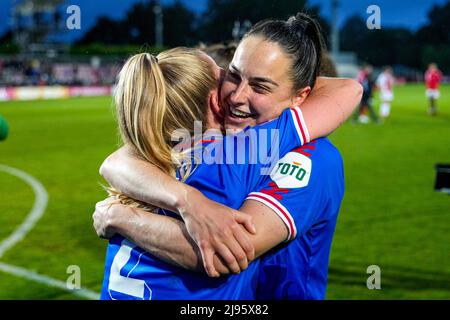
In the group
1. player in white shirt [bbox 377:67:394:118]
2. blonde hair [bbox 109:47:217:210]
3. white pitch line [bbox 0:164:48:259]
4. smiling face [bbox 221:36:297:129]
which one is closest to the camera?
blonde hair [bbox 109:47:217:210]

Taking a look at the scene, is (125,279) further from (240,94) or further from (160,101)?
(240,94)

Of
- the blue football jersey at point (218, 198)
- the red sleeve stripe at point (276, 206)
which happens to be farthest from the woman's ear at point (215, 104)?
the red sleeve stripe at point (276, 206)

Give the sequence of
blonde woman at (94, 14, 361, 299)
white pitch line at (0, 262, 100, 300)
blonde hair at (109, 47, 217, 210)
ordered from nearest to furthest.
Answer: blonde woman at (94, 14, 361, 299)
blonde hair at (109, 47, 217, 210)
white pitch line at (0, 262, 100, 300)

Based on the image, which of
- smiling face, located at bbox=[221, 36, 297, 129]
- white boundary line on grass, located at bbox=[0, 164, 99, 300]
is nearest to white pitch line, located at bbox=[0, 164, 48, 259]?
white boundary line on grass, located at bbox=[0, 164, 99, 300]

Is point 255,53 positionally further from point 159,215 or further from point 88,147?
point 88,147

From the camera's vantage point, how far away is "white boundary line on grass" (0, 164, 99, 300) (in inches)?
226

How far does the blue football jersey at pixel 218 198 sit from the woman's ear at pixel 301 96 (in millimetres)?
245

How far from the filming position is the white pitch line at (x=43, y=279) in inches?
219

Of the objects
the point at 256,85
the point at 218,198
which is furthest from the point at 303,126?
the point at 218,198

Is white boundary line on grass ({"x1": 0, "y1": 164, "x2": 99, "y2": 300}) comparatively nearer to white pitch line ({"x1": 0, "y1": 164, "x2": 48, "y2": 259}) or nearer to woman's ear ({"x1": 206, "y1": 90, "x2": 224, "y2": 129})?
white pitch line ({"x1": 0, "y1": 164, "x2": 48, "y2": 259})

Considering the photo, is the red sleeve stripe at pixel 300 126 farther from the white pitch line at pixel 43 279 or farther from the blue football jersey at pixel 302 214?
the white pitch line at pixel 43 279

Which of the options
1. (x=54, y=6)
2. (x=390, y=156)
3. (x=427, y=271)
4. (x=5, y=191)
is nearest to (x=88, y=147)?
(x=5, y=191)

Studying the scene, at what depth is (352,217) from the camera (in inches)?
334
